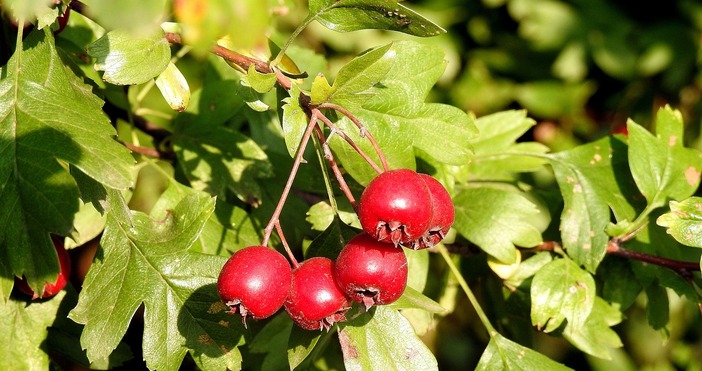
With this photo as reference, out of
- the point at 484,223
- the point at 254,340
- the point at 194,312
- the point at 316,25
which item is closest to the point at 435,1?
the point at 316,25

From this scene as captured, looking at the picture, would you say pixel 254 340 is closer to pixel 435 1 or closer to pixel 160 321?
pixel 160 321

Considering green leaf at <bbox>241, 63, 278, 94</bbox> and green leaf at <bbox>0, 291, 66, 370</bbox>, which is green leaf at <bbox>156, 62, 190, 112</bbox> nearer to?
green leaf at <bbox>241, 63, 278, 94</bbox>

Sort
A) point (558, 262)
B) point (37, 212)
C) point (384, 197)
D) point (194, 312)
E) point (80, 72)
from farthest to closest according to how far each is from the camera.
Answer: point (558, 262) → point (80, 72) → point (194, 312) → point (37, 212) → point (384, 197)

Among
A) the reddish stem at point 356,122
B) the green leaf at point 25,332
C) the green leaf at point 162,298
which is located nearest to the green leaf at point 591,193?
the reddish stem at point 356,122

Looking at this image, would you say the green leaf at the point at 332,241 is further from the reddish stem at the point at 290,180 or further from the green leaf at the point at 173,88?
the green leaf at the point at 173,88

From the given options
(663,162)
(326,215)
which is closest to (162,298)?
(326,215)

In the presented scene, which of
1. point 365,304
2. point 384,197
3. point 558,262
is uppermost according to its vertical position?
point 384,197

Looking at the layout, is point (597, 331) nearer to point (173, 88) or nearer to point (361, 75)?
point (361, 75)
